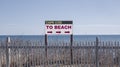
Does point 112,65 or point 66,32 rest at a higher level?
point 66,32

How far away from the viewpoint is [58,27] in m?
22.6

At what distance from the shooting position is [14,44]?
17.0 m

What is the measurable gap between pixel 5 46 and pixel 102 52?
460 centimetres

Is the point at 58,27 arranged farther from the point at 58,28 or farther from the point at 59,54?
the point at 59,54

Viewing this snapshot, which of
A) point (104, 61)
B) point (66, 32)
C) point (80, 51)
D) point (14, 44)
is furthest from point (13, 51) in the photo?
point (66, 32)

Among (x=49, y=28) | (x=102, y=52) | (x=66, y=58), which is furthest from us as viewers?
(x=49, y=28)

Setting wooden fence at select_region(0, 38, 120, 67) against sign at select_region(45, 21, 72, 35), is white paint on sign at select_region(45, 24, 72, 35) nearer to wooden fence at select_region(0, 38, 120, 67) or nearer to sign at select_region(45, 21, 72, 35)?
sign at select_region(45, 21, 72, 35)

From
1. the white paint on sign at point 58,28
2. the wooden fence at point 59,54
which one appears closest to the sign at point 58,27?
the white paint on sign at point 58,28

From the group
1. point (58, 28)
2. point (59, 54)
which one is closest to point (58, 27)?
point (58, 28)

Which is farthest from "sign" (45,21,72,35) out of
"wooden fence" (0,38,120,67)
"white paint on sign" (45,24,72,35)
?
"wooden fence" (0,38,120,67)

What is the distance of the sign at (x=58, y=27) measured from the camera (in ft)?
73.8

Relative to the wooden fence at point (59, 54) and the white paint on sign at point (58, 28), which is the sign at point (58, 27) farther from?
the wooden fence at point (59, 54)

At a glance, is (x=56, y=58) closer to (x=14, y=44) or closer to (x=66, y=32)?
(x=14, y=44)

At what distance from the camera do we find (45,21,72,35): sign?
22.5 metres
